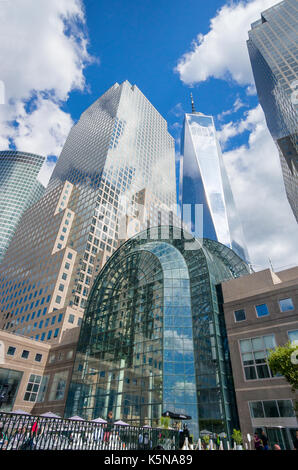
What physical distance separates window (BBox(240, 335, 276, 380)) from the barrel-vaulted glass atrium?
236cm

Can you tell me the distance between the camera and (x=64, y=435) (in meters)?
15.4

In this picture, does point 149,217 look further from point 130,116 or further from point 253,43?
point 253,43

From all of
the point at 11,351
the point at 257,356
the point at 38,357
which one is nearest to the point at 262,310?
the point at 257,356

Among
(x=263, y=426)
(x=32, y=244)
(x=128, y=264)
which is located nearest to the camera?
(x=263, y=426)

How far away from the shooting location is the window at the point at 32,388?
164ft

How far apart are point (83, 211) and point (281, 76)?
89755 mm

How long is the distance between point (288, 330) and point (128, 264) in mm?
25763

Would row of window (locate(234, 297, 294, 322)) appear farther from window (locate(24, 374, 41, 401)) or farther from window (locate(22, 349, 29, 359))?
window (locate(24, 374, 41, 401))

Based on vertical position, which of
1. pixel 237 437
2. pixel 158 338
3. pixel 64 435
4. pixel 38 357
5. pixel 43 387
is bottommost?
pixel 64 435

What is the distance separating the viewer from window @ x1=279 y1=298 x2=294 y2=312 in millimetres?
29369

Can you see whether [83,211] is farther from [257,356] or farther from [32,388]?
[257,356]

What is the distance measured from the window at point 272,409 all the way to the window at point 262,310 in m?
8.42

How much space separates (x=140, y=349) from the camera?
118ft
